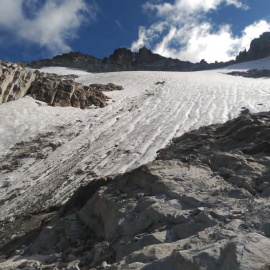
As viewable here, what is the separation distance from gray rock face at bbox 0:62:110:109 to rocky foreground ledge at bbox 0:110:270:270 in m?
13.1

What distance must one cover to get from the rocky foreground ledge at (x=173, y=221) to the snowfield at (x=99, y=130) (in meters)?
3.05

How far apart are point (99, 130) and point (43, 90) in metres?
6.40

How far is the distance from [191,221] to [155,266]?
4.11 feet

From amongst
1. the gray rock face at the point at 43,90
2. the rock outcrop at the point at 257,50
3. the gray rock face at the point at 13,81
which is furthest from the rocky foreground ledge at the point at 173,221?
the rock outcrop at the point at 257,50

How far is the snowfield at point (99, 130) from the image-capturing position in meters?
11.8

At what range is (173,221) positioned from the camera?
18.2ft

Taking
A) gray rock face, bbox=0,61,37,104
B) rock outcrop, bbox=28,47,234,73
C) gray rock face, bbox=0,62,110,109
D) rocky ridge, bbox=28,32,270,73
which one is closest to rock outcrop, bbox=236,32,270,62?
rocky ridge, bbox=28,32,270,73

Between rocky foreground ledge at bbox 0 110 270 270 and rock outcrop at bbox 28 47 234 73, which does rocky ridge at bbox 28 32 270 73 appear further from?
rocky foreground ledge at bbox 0 110 270 270

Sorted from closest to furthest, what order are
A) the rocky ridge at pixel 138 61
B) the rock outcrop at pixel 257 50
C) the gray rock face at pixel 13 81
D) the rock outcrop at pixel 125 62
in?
1. the gray rock face at pixel 13 81
2. the rock outcrop at pixel 125 62
3. the rocky ridge at pixel 138 61
4. the rock outcrop at pixel 257 50

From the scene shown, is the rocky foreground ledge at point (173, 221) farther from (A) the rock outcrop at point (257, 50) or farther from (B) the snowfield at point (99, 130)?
(A) the rock outcrop at point (257, 50)

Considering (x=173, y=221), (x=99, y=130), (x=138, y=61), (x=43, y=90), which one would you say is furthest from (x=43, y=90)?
(x=138, y=61)

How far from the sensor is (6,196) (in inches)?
444

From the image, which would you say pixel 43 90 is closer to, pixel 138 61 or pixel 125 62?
pixel 125 62

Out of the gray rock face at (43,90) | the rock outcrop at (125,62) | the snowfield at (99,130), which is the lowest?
the snowfield at (99,130)
